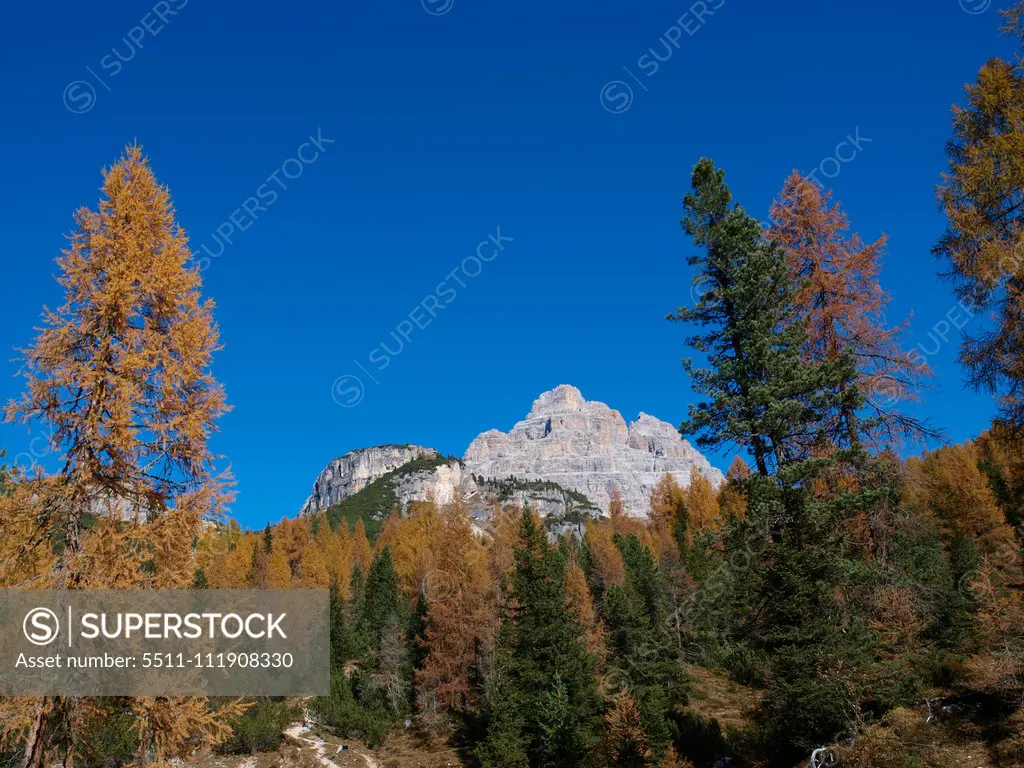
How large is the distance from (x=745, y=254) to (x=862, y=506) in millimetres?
7352

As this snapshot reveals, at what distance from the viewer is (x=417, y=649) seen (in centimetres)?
4494

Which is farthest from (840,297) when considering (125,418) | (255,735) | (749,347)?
(255,735)

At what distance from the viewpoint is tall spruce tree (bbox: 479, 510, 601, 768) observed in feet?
90.1

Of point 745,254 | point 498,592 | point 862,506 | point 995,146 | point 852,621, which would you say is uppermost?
point 745,254

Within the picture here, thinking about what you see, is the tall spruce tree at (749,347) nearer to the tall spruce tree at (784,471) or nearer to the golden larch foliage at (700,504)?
the tall spruce tree at (784,471)

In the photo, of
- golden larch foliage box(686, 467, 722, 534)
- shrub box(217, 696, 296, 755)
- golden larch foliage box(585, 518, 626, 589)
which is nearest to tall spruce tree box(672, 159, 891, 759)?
shrub box(217, 696, 296, 755)

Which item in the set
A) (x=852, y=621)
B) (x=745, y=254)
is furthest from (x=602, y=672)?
(x=745, y=254)

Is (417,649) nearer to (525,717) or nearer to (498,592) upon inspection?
(498,592)

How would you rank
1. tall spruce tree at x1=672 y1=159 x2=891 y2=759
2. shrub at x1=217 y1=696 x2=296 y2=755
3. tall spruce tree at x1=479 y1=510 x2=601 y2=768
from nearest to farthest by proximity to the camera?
tall spruce tree at x1=672 y1=159 x2=891 y2=759 < tall spruce tree at x1=479 y1=510 x2=601 y2=768 < shrub at x1=217 y1=696 x2=296 y2=755

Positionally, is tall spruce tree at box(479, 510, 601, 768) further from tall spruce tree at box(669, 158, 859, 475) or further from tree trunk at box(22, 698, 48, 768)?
tree trunk at box(22, 698, 48, 768)

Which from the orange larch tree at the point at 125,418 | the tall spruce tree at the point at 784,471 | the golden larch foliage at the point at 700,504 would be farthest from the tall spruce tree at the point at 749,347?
the golden larch foliage at the point at 700,504

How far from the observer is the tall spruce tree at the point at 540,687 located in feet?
90.1

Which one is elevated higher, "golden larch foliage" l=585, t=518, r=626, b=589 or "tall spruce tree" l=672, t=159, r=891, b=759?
"golden larch foliage" l=585, t=518, r=626, b=589

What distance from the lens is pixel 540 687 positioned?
29188 mm
